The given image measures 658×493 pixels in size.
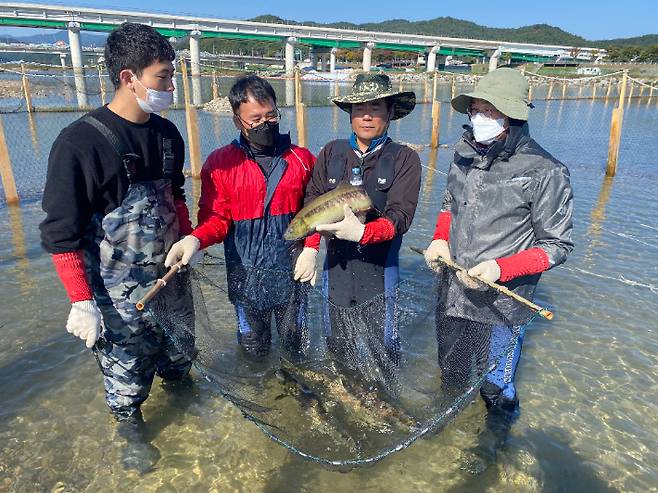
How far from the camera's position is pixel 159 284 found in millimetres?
2969

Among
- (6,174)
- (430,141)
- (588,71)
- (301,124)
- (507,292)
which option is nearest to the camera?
(507,292)

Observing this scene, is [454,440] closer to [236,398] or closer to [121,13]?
[236,398]

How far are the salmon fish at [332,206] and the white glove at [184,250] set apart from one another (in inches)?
34.0

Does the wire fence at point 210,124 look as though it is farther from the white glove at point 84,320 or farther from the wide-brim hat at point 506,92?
the white glove at point 84,320

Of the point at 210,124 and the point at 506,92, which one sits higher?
the point at 506,92

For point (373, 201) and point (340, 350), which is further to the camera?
point (340, 350)

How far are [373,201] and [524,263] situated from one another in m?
1.29

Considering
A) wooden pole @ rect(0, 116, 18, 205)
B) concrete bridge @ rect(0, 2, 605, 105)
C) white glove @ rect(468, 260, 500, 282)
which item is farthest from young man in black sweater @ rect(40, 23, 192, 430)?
concrete bridge @ rect(0, 2, 605, 105)

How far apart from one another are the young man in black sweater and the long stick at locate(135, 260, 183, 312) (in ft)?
0.53

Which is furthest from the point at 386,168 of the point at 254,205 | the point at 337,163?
the point at 254,205

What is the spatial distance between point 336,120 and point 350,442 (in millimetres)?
25977

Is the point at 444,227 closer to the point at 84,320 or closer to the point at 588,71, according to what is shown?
the point at 84,320

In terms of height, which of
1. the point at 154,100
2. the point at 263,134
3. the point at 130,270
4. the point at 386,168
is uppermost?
the point at 154,100

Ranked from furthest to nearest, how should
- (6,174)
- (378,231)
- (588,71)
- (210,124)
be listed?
1. (588,71)
2. (210,124)
3. (6,174)
4. (378,231)
